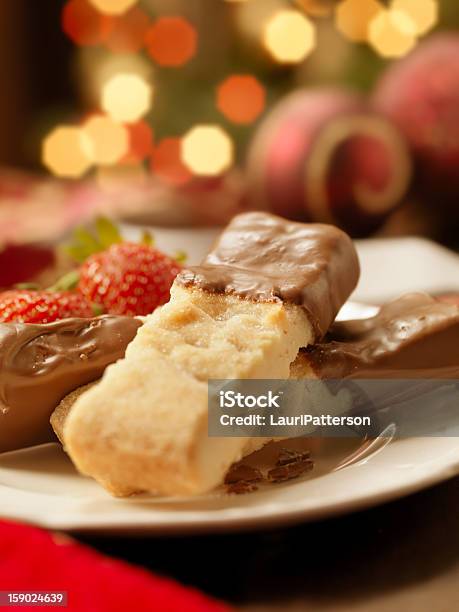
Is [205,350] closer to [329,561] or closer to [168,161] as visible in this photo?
[329,561]

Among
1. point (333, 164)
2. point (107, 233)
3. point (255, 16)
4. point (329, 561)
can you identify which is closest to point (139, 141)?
point (255, 16)

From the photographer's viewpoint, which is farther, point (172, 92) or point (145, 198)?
point (172, 92)

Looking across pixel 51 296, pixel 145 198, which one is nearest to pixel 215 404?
pixel 51 296

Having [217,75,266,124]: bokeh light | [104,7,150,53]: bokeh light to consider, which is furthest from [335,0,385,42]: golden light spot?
[104,7,150,53]: bokeh light

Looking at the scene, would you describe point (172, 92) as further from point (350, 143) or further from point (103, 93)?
point (350, 143)

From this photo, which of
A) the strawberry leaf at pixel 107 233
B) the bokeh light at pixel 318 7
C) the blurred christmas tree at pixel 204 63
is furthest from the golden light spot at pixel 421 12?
the strawberry leaf at pixel 107 233

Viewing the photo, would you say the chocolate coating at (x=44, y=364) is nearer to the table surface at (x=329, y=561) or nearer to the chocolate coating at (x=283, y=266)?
the chocolate coating at (x=283, y=266)
